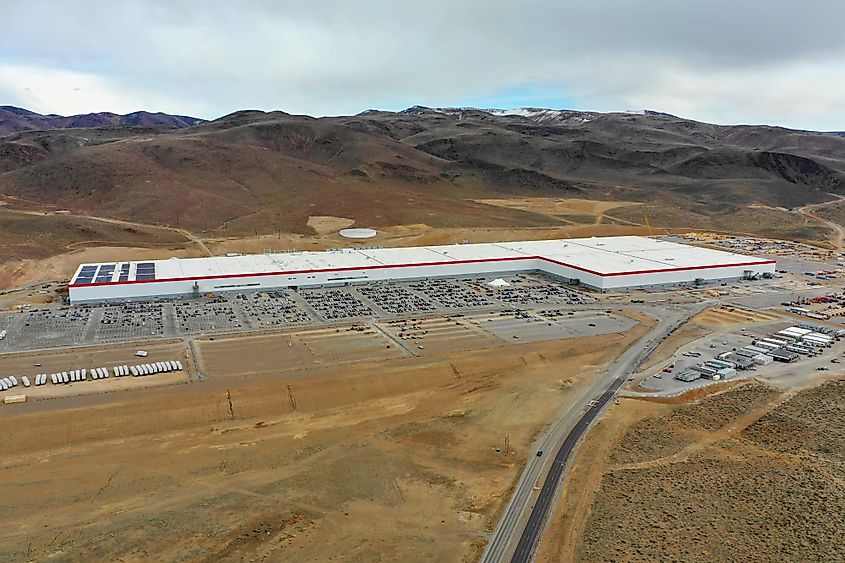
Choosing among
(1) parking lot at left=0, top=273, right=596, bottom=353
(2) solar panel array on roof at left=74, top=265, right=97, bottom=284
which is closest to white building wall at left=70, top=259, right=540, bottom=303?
(1) parking lot at left=0, top=273, right=596, bottom=353

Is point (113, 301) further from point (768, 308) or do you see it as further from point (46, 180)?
point (46, 180)

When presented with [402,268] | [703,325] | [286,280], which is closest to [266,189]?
[402,268]

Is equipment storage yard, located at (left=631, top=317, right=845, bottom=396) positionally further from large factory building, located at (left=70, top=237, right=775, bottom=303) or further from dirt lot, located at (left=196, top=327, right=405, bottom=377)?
dirt lot, located at (left=196, top=327, right=405, bottom=377)

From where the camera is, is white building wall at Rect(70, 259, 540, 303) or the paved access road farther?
white building wall at Rect(70, 259, 540, 303)

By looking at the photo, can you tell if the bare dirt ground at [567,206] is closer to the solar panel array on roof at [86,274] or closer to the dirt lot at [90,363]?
the solar panel array on roof at [86,274]

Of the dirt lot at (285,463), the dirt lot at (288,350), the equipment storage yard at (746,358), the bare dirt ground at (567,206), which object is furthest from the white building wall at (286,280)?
the bare dirt ground at (567,206)

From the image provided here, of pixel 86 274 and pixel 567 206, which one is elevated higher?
pixel 567 206

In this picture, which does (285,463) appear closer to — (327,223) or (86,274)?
(86,274)
